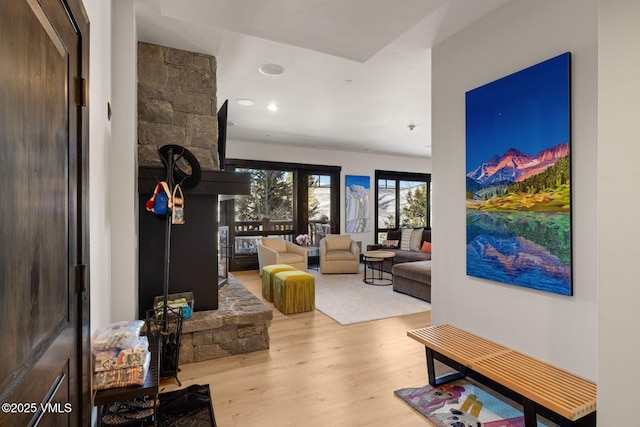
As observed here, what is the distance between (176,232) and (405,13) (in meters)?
2.56

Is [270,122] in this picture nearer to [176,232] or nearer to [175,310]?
[176,232]

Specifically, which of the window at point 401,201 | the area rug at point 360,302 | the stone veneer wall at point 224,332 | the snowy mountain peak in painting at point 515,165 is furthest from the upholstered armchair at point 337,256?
the snowy mountain peak in painting at point 515,165

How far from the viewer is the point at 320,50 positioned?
2701 millimetres

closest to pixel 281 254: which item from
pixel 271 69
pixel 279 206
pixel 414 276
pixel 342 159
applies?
pixel 279 206

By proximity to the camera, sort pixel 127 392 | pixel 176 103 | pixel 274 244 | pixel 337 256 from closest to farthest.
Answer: pixel 127 392
pixel 176 103
pixel 274 244
pixel 337 256

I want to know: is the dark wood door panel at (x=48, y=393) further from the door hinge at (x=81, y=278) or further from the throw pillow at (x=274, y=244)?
the throw pillow at (x=274, y=244)

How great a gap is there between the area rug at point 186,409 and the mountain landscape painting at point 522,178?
7.06 ft

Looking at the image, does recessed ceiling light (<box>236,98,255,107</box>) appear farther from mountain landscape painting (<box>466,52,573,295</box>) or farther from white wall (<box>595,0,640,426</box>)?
white wall (<box>595,0,640,426</box>)

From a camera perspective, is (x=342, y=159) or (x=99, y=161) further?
(x=342, y=159)

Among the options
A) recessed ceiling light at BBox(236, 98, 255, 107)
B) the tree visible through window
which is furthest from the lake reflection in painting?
the tree visible through window

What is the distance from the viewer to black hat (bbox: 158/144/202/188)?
2549mm

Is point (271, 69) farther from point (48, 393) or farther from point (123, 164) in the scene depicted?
point (48, 393)

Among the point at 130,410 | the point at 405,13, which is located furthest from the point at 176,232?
the point at 405,13

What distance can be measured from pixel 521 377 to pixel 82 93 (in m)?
2.62
